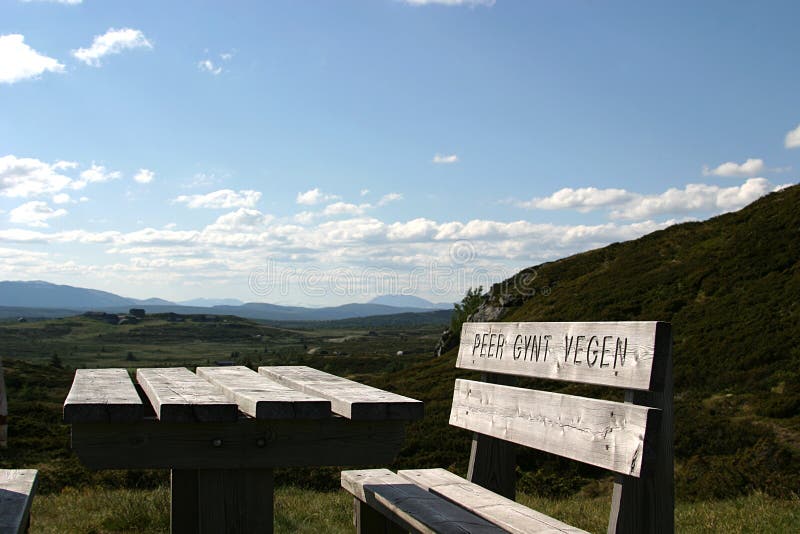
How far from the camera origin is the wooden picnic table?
278cm

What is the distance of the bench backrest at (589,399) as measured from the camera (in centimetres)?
270

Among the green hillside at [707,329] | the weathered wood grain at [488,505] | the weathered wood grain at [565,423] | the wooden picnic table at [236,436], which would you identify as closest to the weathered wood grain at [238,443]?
the wooden picnic table at [236,436]

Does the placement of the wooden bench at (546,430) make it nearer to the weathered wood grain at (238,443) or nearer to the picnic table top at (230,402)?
the weathered wood grain at (238,443)

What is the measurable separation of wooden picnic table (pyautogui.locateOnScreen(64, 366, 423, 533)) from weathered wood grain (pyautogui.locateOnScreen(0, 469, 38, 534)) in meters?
0.27

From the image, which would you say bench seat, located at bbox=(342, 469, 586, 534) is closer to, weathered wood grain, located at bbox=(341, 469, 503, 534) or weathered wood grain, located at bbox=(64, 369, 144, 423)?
weathered wood grain, located at bbox=(341, 469, 503, 534)

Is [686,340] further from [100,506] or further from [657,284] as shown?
[100,506]

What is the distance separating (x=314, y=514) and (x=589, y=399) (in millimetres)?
3965

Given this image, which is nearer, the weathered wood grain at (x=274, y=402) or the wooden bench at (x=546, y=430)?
the wooden bench at (x=546, y=430)

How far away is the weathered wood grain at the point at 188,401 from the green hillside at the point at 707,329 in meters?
6.92

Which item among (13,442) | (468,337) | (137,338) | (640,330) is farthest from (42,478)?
(137,338)

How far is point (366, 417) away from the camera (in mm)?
2914

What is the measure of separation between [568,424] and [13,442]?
519 inches

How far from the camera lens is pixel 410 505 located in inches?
128

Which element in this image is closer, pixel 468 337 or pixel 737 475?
pixel 468 337
